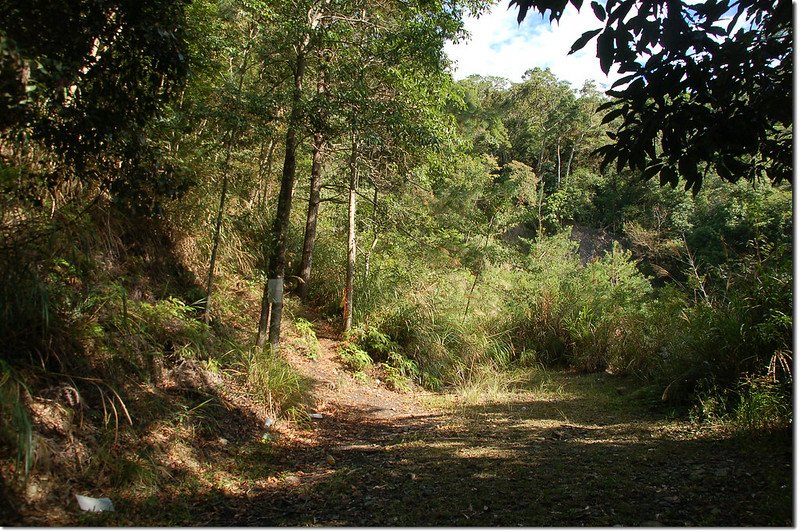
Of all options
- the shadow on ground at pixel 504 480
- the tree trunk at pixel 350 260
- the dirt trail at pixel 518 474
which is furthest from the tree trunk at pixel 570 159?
the shadow on ground at pixel 504 480

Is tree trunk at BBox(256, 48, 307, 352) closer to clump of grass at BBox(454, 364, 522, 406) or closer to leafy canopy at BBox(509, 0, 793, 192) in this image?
clump of grass at BBox(454, 364, 522, 406)

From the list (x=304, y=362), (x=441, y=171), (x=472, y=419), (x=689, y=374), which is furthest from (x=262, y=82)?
(x=689, y=374)

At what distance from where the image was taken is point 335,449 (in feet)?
15.6

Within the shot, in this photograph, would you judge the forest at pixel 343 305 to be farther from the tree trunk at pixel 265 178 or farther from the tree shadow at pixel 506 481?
the tree trunk at pixel 265 178

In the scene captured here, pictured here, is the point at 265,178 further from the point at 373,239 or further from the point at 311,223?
the point at 373,239

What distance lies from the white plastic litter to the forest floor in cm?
4

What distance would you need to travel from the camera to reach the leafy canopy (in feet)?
8.71

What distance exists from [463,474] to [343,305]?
5418 millimetres

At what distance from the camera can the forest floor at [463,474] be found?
2.99 m

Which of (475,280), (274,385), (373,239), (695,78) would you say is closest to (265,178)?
(373,239)

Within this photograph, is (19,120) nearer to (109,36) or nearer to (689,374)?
(109,36)

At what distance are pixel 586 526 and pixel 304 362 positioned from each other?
5.13m

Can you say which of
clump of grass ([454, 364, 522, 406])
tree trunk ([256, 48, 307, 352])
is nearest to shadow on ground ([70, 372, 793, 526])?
tree trunk ([256, 48, 307, 352])

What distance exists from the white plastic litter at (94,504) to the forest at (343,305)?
0.06m
